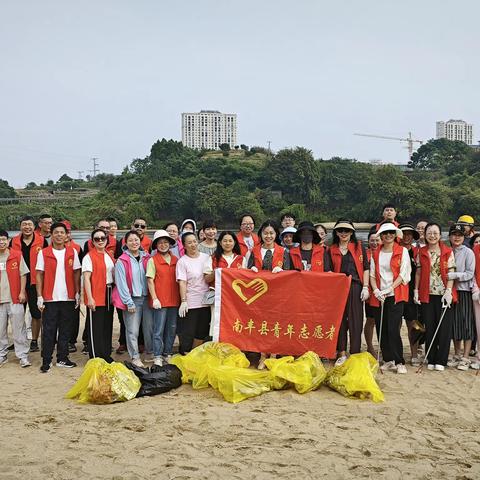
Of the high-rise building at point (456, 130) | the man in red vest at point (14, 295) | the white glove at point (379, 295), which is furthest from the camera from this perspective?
the high-rise building at point (456, 130)

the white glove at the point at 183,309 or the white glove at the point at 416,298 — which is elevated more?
the white glove at the point at 416,298

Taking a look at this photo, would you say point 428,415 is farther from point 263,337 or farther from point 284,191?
point 284,191

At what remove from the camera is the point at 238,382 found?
5426mm

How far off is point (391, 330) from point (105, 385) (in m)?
3.23

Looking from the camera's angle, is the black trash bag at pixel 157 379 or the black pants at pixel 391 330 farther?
the black pants at pixel 391 330

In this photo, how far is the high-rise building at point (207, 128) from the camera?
516 feet

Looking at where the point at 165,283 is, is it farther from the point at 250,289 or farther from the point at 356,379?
the point at 356,379

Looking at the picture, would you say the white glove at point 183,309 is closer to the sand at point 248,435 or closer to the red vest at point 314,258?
the sand at point 248,435

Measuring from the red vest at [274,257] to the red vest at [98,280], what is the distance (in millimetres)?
1780

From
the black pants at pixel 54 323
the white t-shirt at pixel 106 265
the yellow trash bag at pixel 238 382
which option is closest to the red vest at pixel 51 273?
the black pants at pixel 54 323

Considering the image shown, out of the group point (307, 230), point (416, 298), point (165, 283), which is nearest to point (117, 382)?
point (165, 283)

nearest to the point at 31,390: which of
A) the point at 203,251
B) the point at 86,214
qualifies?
the point at 203,251

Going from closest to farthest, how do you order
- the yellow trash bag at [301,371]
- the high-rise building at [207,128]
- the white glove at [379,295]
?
1. the yellow trash bag at [301,371]
2. the white glove at [379,295]
3. the high-rise building at [207,128]

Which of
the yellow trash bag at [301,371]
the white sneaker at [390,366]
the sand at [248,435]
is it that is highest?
the yellow trash bag at [301,371]
